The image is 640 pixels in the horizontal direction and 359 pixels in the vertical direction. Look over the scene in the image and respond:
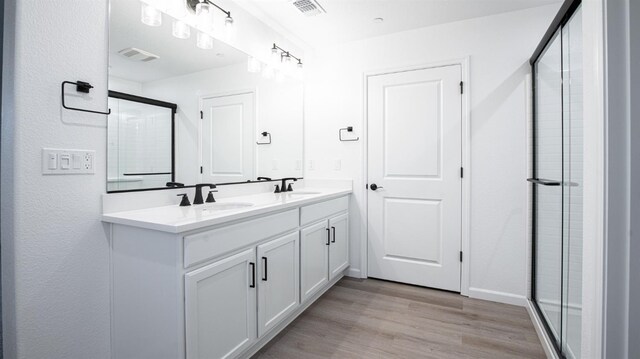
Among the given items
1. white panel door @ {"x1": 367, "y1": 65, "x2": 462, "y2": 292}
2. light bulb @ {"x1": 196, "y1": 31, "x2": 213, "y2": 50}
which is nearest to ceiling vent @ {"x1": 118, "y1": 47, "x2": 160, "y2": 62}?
light bulb @ {"x1": 196, "y1": 31, "x2": 213, "y2": 50}

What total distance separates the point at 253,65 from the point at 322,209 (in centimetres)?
130

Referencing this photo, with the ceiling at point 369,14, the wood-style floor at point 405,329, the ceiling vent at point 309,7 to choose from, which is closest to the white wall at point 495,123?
the ceiling at point 369,14

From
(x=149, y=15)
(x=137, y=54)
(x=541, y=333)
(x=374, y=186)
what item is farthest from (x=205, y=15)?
(x=541, y=333)

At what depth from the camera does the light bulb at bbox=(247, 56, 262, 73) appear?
247 cm

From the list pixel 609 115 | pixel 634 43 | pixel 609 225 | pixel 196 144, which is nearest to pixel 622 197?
pixel 609 225

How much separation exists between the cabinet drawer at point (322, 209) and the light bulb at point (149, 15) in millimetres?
1418

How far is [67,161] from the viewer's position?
135 centimetres

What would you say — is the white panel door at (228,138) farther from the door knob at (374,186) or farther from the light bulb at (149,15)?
the door knob at (374,186)

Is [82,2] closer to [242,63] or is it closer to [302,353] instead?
[242,63]

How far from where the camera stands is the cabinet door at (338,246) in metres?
2.63

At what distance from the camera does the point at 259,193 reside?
8.61 ft

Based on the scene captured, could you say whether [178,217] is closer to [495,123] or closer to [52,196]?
[52,196]

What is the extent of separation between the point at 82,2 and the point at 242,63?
1.11m

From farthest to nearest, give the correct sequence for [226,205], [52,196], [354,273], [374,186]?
[354,273] < [374,186] < [226,205] < [52,196]
